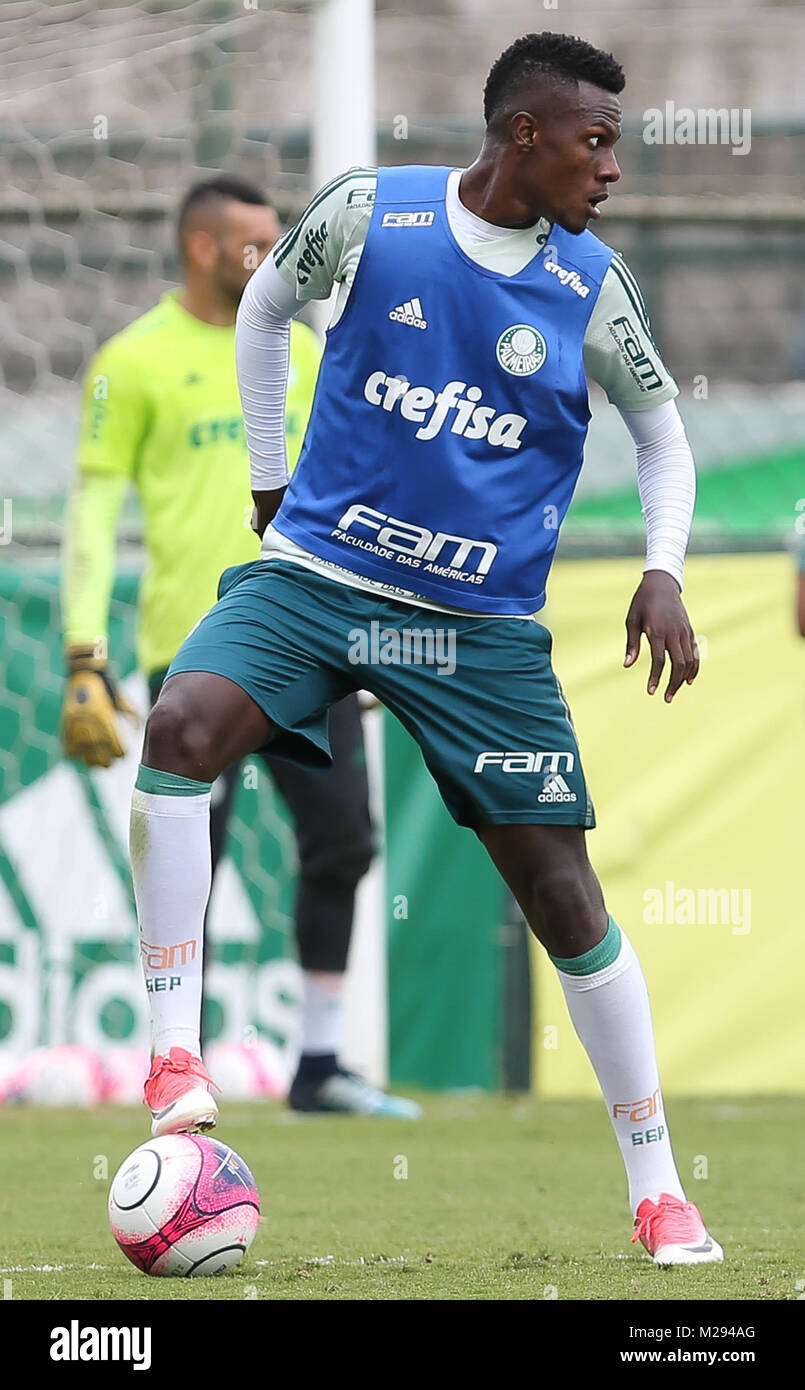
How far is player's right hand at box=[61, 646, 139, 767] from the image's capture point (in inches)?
219

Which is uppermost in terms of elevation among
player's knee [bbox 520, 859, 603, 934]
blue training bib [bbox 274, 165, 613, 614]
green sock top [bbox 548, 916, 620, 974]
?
blue training bib [bbox 274, 165, 613, 614]

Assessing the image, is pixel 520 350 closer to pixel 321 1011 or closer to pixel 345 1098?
pixel 321 1011

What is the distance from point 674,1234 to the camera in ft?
11.8

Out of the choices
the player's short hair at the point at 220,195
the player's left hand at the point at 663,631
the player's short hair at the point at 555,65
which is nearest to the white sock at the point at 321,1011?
the player's short hair at the point at 220,195

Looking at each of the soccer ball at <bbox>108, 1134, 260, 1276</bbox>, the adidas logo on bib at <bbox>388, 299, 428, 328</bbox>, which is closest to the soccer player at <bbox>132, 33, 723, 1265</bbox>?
the adidas logo on bib at <bbox>388, 299, 428, 328</bbox>

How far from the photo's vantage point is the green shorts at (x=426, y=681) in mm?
3672

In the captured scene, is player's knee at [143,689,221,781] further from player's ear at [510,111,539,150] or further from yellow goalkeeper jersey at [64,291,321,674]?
yellow goalkeeper jersey at [64,291,321,674]

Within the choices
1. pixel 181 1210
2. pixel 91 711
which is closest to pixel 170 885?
pixel 181 1210

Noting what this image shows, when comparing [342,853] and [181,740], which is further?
[342,853]

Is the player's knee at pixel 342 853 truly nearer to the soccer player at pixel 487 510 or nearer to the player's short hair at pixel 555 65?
the soccer player at pixel 487 510

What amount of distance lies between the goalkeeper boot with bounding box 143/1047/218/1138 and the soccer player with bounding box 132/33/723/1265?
0.25 meters

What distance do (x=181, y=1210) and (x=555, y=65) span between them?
2.03 m

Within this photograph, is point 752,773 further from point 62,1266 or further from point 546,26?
point 546,26

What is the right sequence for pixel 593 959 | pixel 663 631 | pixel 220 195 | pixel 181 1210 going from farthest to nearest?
1. pixel 220 195
2. pixel 593 959
3. pixel 663 631
4. pixel 181 1210
